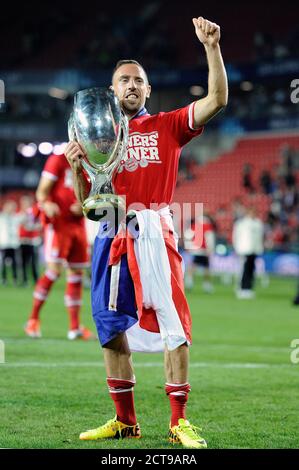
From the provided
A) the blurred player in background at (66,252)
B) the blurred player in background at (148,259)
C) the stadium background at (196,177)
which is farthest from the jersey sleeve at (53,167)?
the blurred player in background at (148,259)

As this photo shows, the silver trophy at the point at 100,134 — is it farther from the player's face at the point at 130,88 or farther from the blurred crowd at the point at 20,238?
the blurred crowd at the point at 20,238

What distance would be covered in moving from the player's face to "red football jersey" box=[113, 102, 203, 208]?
16 centimetres

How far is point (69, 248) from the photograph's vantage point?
36.4 ft

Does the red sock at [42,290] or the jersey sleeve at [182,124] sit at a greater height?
the jersey sleeve at [182,124]

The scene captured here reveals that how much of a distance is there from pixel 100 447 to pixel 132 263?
3.55 ft

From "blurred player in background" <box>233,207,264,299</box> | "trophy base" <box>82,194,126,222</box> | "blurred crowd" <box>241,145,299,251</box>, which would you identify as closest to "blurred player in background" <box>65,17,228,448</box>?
"trophy base" <box>82,194,126,222</box>

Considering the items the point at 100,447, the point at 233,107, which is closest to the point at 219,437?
the point at 100,447

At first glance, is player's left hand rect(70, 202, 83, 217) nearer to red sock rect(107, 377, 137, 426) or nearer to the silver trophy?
red sock rect(107, 377, 137, 426)

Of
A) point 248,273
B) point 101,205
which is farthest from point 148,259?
point 248,273

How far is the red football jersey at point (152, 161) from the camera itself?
5395mm

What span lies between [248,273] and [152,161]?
1539cm

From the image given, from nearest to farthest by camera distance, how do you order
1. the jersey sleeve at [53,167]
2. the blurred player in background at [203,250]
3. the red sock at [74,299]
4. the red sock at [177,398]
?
the red sock at [177,398]
the jersey sleeve at [53,167]
the red sock at [74,299]
the blurred player in background at [203,250]

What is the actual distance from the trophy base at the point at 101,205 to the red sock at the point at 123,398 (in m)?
1.11

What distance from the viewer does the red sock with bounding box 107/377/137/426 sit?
5473 millimetres
